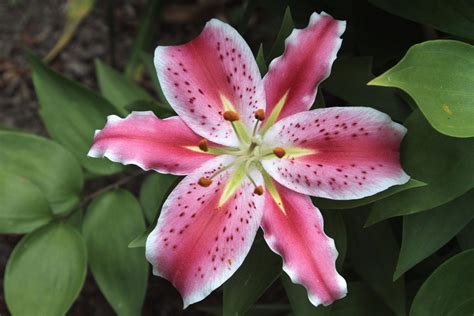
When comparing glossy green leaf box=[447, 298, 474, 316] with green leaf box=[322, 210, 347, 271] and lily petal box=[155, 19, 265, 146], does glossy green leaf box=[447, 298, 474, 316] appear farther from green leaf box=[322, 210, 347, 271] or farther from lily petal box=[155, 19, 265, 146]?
lily petal box=[155, 19, 265, 146]

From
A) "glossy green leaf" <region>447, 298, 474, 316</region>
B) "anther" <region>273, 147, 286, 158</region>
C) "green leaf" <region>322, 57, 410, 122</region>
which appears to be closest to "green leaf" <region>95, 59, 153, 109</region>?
"green leaf" <region>322, 57, 410, 122</region>

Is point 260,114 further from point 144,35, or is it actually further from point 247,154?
point 144,35

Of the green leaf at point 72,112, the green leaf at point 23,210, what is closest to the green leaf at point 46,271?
the green leaf at point 23,210

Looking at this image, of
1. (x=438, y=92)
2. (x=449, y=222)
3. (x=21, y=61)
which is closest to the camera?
(x=438, y=92)

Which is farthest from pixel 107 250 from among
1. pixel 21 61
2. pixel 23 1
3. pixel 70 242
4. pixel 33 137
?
pixel 23 1

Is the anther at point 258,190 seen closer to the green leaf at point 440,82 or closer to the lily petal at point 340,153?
the lily petal at point 340,153

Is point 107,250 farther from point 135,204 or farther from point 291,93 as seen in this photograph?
point 291,93
